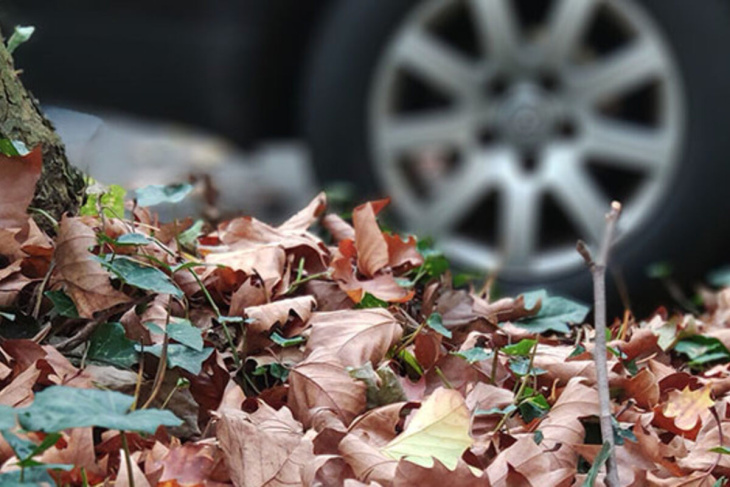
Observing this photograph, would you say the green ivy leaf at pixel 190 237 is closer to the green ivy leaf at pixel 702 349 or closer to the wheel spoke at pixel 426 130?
the green ivy leaf at pixel 702 349

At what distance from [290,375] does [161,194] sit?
1.71ft

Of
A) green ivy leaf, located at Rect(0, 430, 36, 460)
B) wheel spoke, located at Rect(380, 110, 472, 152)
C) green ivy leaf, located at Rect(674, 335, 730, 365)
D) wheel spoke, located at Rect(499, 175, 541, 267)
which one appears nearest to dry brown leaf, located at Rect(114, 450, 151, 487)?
green ivy leaf, located at Rect(0, 430, 36, 460)

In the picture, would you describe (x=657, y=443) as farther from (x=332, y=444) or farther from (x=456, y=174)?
(x=456, y=174)

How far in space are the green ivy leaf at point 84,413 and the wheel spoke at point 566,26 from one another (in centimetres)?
325

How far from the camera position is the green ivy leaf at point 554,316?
2021 millimetres

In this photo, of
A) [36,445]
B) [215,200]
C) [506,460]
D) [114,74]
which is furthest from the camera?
[114,74]

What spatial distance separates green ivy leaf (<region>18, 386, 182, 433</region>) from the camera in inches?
51.1

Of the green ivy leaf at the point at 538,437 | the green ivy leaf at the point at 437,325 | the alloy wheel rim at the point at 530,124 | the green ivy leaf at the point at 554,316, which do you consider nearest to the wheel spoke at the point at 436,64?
the alloy wheel rim at the point at 530,124

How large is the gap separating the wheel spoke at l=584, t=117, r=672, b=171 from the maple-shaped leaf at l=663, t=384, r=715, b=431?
105 inches

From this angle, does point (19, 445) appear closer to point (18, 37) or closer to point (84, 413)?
point (84, 413)

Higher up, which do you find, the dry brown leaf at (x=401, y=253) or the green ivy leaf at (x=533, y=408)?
the dry brown leaf at (x=401, y=253)

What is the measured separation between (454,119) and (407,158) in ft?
0.92

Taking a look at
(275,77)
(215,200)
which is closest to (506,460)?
(215,200)

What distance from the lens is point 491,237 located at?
15.1 ft
